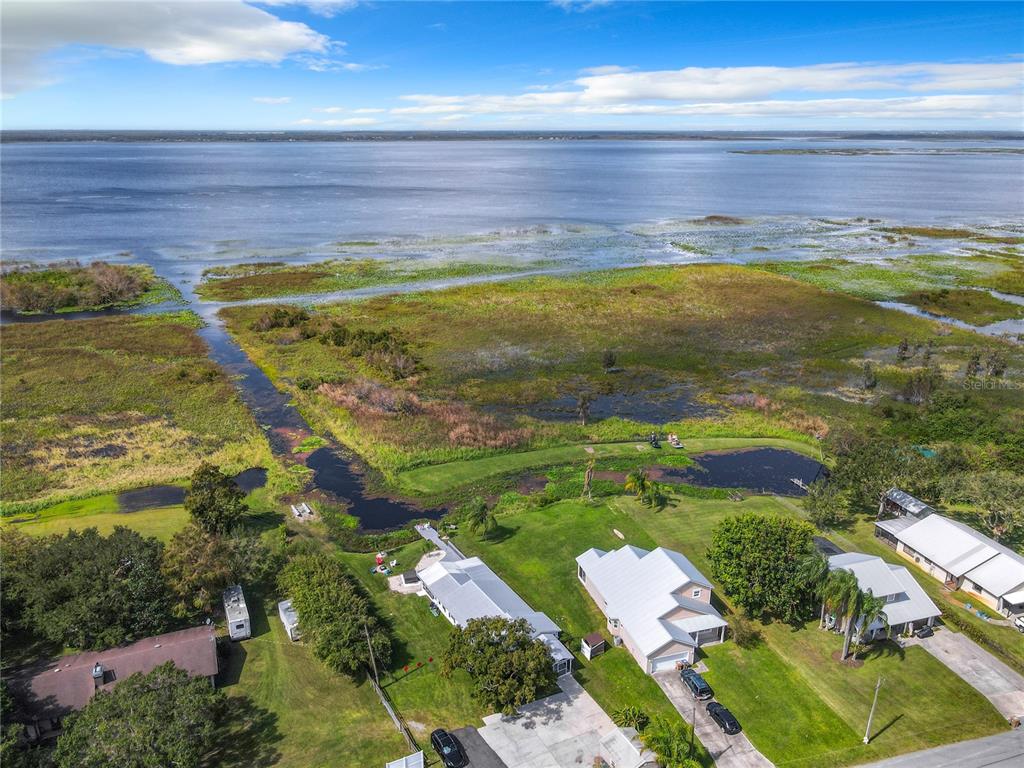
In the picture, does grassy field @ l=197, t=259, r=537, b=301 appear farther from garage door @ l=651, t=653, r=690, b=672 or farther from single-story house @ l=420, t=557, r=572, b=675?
garage door @ l=651, t=653, r=690, b=672

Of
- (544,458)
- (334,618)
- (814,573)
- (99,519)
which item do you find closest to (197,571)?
(334,618)

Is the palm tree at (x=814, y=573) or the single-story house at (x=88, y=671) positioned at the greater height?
the palm tree at (x=814, y=573)

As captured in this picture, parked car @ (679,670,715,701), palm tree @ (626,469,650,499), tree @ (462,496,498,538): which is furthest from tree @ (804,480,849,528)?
tree @ (462,496,498,538)

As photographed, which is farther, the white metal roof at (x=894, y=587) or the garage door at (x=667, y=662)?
the white metal roof at (x=894, y=587)

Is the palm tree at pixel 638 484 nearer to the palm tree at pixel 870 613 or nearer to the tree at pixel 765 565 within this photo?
the tree at pixel 765 565

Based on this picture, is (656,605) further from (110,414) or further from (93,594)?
(110,414)

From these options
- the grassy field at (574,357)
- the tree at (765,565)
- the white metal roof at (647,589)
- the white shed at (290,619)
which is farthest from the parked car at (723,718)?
the grassy field at (574,357)
